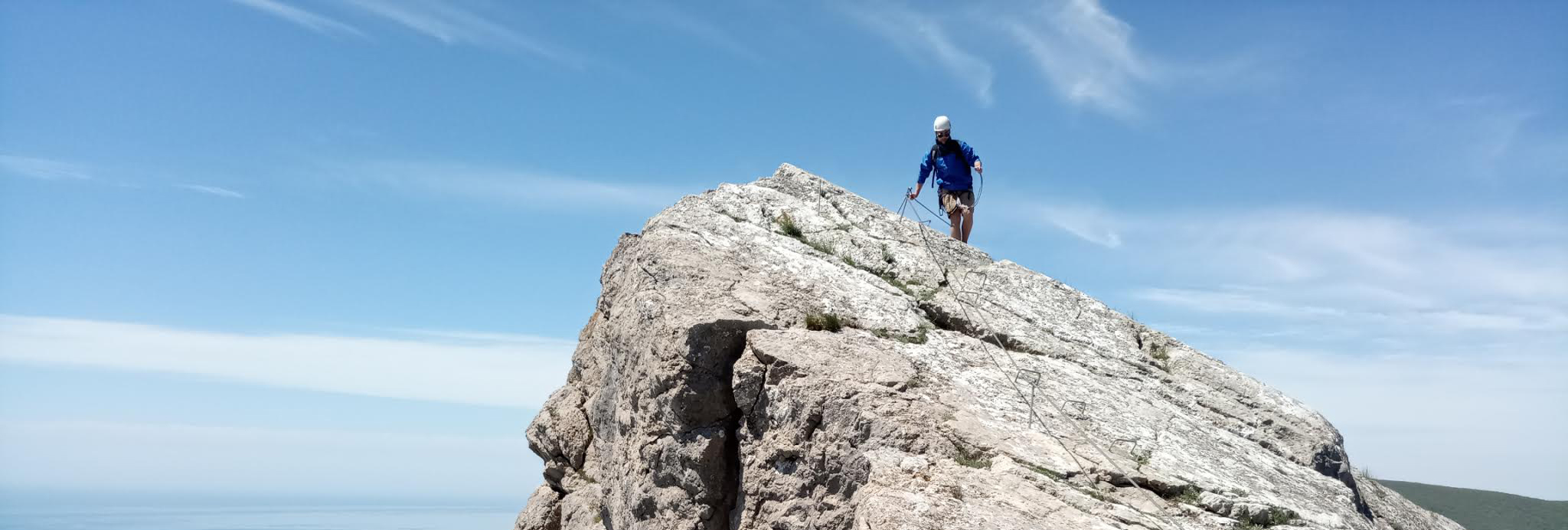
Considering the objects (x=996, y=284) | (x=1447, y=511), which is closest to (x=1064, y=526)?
(x=996, y=284)

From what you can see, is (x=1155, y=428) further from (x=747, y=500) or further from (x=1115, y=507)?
(x=747, y=500)

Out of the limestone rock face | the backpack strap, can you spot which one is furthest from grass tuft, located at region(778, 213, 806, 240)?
the backpack strap

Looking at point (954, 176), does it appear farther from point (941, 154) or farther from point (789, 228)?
point (789, 228)

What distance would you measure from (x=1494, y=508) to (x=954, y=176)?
87.8 ft

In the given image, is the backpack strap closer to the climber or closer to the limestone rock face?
the climber

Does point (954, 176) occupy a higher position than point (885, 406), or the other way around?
point (954, 176)

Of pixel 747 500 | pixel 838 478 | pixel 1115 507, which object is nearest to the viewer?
pixel 1115 507

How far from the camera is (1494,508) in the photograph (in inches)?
1160

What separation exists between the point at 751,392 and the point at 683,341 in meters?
0.85

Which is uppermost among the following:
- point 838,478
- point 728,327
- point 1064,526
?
point 728,327

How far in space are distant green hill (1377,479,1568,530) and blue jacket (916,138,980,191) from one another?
21216 millimetres

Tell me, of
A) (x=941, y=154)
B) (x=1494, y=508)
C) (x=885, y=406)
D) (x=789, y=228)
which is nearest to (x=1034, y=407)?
(x=885, y=406)

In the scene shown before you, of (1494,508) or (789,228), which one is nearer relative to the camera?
(789,228)

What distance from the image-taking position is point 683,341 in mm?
9109
